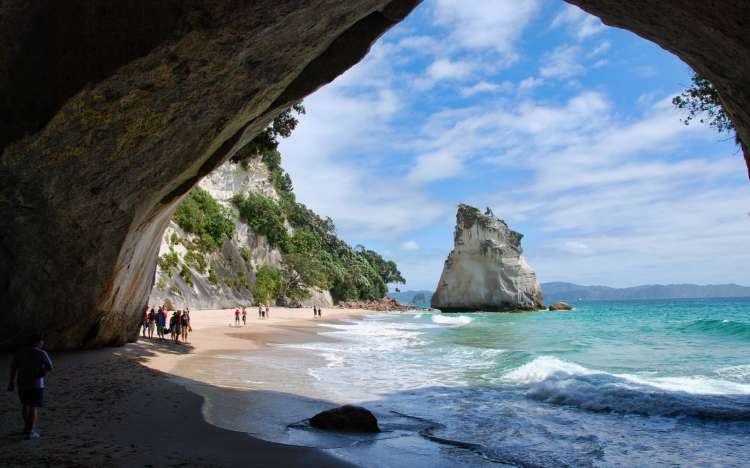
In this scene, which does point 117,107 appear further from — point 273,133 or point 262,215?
point 262,215

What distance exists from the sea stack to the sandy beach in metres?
55.1

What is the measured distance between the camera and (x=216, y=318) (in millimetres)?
32250

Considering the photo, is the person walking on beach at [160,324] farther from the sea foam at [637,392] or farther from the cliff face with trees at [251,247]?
the sea foam at [637,392]

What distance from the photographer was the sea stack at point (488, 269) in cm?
6444

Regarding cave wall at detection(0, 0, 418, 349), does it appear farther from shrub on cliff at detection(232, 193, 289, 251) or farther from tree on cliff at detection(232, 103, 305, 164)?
shrub on cliff at detection(232, 193, 289, 251)

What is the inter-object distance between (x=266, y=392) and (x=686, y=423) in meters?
8.01

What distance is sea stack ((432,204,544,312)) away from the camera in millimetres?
64438

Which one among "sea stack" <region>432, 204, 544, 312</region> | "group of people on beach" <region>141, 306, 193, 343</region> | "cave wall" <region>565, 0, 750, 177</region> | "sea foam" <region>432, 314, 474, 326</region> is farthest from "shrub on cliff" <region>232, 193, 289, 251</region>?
"cave wall" <region>565, 0, 750, 177</region>

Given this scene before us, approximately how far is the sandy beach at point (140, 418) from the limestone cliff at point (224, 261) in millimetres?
17260

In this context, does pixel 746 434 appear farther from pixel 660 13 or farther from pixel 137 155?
pixel 137 155

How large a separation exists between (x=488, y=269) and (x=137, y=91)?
61.5m

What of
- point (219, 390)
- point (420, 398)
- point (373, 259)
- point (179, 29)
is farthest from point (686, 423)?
point (373, 259)

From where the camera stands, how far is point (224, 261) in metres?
44.5

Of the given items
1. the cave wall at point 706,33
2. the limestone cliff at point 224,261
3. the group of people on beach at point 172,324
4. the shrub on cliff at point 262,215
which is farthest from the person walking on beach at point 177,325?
the shrub on cliff at point 262,215
